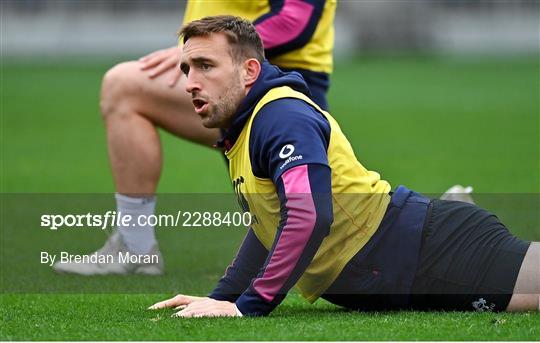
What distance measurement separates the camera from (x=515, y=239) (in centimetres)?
539

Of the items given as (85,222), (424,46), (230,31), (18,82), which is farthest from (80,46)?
(230,31)

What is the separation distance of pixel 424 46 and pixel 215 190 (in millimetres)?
Answer: 31129

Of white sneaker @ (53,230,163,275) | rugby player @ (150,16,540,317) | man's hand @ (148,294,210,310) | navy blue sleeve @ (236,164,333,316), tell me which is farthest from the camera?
white sneaker @ (53,230,163,275)

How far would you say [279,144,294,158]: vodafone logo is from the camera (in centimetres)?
488

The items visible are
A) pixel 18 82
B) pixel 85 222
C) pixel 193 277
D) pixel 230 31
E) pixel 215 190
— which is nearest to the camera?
pixel 230 31

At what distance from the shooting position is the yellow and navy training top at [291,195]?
4871mm

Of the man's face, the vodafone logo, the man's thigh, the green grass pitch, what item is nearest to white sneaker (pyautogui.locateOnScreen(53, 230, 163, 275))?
the green grass pitch

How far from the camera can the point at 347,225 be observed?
207 inches

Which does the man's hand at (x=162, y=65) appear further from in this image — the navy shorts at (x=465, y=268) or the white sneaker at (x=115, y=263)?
the navy shorts at (x=465, y=268)

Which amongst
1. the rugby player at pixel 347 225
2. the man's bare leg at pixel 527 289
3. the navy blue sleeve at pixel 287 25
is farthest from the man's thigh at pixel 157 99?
the man's bare leg at pixel 527 289

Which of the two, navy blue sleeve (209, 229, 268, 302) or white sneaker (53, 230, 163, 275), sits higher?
navy blue sleeve (209, 229, 268, 302)

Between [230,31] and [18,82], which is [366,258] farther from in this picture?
[18,82]

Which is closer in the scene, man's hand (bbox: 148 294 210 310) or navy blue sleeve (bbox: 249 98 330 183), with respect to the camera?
navy blue sleeve (bbox: 249 98 330 183)

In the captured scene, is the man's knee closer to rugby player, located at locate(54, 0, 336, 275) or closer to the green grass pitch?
rugby player, located at locate(54, 0, 336, 275)
